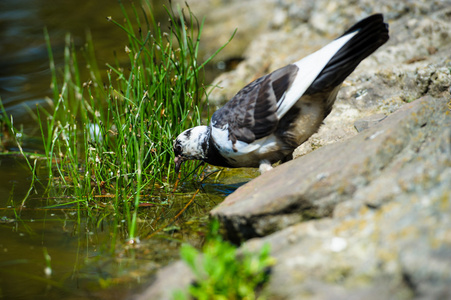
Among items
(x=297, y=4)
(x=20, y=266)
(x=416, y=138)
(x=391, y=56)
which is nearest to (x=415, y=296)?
(x=416, y=138)

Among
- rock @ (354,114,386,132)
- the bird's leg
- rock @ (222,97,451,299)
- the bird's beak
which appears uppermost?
rock @ (222,97,451,299)

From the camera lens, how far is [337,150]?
2750 mm

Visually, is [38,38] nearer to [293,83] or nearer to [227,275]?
[293,83]

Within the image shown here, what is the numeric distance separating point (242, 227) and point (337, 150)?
2.58ft

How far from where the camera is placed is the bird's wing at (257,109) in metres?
3.50

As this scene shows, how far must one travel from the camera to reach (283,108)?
3.48 m

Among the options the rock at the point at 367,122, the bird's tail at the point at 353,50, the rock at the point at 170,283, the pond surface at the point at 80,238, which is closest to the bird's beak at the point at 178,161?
the pond surface at the point at 80,238

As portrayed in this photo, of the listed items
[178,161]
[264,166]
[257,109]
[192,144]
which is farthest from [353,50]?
[178,161]

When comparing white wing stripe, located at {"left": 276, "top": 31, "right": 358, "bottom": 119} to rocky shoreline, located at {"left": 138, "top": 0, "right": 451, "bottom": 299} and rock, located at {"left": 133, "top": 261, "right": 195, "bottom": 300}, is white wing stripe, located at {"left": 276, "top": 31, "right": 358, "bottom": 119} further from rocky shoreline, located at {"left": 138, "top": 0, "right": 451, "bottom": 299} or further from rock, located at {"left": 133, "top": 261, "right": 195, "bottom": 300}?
rock, located at {"left": 133, "top": 261, "right": 195, "bottom": 300}

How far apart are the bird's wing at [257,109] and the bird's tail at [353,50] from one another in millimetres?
244

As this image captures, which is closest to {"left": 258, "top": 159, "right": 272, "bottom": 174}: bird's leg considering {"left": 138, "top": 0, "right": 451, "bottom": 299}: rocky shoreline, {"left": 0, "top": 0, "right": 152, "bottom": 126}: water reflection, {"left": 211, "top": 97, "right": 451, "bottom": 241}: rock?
{"left": 138, "top": 0, "right": 451, "bottom": 299}: rocky shoreline

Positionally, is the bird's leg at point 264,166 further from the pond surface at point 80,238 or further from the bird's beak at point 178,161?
the bird's beak at point 178,161

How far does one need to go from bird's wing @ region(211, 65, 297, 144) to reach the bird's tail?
244 mm

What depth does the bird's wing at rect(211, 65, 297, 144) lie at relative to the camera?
11.5ft
